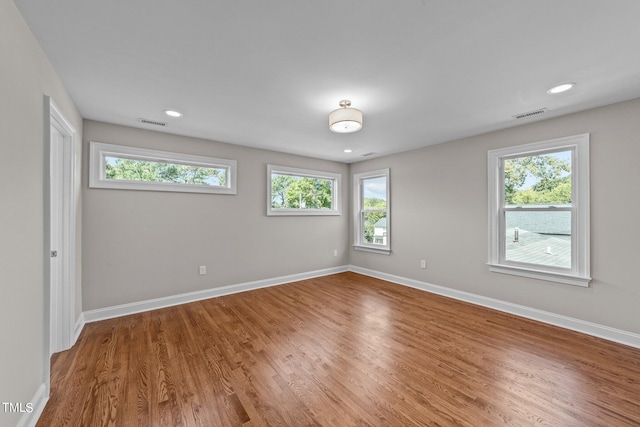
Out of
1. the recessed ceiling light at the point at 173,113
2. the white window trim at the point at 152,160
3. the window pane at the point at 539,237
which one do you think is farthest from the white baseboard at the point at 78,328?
the window pane at the point at 539,237

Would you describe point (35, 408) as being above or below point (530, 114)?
below

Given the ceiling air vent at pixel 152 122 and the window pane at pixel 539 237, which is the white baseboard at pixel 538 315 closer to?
the window pane at pixel 539 237

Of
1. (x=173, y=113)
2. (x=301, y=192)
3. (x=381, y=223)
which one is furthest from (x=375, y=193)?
(x=173, y=113)

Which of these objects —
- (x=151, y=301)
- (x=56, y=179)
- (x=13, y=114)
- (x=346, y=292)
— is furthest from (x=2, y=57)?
(x=346, y=292)

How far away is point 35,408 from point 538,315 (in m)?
4.67

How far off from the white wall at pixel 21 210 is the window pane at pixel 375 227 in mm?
4607

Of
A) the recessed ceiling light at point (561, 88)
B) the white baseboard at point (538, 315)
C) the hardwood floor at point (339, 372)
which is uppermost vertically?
the recessed ceiling light at point (561, 88)

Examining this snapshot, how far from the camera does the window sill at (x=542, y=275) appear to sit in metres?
2.79

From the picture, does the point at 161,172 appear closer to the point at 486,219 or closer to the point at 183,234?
the point at 183,234

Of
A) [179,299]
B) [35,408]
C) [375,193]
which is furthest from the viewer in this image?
[375,193]

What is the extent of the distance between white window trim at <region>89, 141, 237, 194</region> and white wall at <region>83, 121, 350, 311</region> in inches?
2.8

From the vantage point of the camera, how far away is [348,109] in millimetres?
2543

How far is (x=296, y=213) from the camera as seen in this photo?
190 inches

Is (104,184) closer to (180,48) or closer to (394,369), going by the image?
(180,48)
